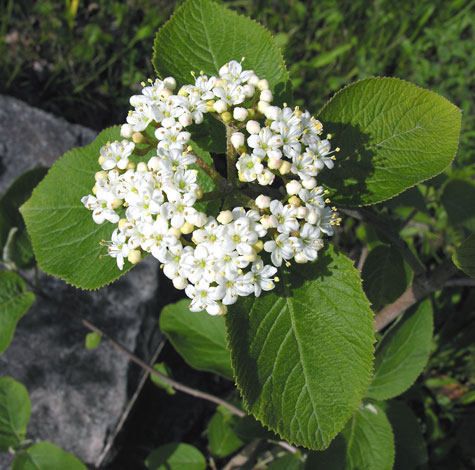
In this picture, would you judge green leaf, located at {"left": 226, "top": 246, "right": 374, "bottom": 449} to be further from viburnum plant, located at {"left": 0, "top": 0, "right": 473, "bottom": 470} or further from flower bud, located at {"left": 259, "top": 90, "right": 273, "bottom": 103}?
flower bud, located at {"left": 259, "top": 90, "right": 273, "bottom": 103}

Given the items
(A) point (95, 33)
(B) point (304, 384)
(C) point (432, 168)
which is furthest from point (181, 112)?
(A) point (95, 33)

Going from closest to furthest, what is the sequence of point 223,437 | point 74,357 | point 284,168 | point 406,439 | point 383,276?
1. point 284,168
2. point 383,276
3. point 406,439
4. point 223,437
5. point 74,357

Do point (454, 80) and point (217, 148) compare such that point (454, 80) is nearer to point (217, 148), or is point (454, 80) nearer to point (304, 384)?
point (217, 148)

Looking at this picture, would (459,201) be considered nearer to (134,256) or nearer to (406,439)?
(406,439)

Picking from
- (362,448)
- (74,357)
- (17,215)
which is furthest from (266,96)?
(74,357)

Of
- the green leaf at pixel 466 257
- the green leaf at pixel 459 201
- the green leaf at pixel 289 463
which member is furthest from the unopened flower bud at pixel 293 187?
the green leaf at pixel 289 463

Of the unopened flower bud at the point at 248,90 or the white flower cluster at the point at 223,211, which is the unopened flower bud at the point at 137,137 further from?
the unopened flower bud at the point at 248,90
